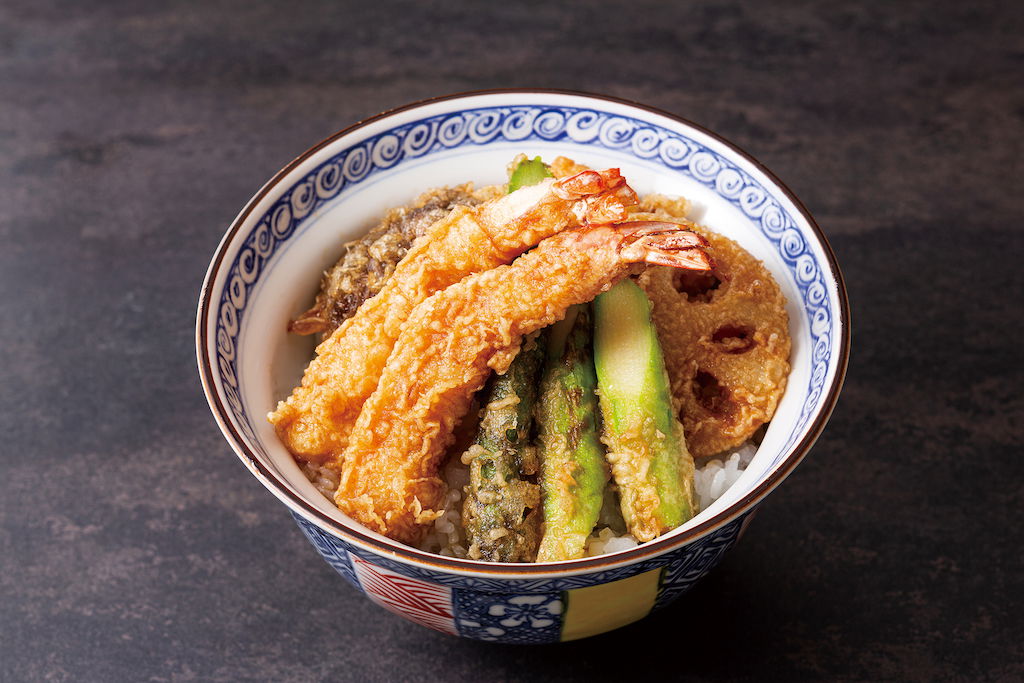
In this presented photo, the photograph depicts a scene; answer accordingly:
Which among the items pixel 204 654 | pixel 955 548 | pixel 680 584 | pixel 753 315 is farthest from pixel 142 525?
pixel 955 548

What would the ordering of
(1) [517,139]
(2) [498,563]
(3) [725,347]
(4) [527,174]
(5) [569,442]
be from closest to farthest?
(2) [498,563], (5) [569,442], (3) [725,347], (4) [527,174], (1) [517,139]

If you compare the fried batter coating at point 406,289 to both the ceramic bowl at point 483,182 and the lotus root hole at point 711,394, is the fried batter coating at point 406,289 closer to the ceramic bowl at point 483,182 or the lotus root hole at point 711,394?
the ceramic bowl at point 483,182

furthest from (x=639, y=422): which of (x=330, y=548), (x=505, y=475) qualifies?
(x=330, y=548)

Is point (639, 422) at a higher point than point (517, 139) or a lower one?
lower

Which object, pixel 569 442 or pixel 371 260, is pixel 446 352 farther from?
pixel 371 260

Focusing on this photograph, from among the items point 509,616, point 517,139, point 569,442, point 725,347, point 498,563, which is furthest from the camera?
point 517,139
